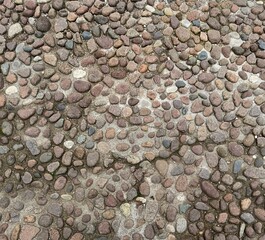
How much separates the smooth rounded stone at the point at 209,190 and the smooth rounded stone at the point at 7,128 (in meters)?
1.24

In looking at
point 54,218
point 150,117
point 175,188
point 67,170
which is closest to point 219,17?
point 150,117

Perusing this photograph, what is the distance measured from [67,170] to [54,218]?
297 millimetres

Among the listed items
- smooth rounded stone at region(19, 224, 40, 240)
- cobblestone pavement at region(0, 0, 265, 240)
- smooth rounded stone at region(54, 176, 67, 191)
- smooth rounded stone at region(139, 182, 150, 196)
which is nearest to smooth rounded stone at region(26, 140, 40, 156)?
cobblestone pavement at region(0, 0, 265, 240)

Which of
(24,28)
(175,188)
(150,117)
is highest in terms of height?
(24,28)

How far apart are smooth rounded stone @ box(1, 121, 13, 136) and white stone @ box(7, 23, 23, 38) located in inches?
25.0

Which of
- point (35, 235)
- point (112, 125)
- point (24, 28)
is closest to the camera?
point (35, 235)

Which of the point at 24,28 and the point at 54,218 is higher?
the point at 24,28

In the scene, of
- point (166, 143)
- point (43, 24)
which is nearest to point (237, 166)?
point (166, 143)

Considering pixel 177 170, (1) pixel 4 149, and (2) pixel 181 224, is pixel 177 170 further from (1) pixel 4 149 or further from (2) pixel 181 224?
(1) pixel 4 149

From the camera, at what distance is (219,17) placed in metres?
3.21

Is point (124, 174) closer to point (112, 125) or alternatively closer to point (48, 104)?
point (112, 125)

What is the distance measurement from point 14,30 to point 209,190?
66.1 inches

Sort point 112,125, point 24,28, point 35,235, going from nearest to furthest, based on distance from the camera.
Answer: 1. point 35,235
2. point 112,125
3. point 24,28

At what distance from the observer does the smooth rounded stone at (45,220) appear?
8.70ft
